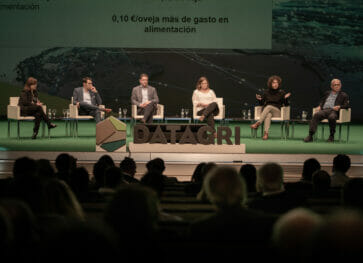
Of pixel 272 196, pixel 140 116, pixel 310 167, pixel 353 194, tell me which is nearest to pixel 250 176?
pixel 310 167

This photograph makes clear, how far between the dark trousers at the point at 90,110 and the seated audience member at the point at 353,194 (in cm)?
598

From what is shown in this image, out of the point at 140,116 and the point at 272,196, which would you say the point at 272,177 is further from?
the point at 140,116

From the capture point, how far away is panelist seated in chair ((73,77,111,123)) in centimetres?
802

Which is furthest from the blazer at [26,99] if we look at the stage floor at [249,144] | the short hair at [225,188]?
the short hair at [225,188]

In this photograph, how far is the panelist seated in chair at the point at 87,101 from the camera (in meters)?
8.02

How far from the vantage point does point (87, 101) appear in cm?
819

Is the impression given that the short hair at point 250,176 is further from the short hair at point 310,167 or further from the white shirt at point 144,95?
the white shirt at point 144,95

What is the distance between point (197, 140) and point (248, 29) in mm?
4361

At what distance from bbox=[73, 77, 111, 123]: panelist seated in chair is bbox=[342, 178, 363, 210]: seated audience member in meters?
5.82

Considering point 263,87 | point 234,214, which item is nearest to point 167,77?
point 263,87

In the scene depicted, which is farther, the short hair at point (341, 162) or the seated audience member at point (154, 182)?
the short hair at point (341, 162)

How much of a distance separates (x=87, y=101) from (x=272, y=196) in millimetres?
5930

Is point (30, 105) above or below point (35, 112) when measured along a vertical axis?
above

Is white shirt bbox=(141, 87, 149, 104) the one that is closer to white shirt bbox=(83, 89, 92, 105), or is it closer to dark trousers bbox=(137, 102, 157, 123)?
dark trousers bbox=(137, 102, 157, 123)
